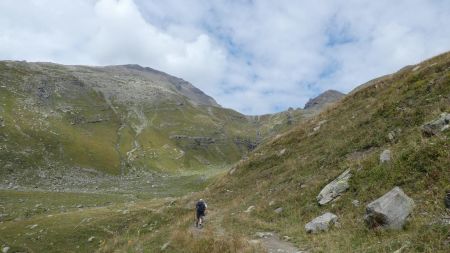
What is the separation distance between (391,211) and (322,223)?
14.8 feet

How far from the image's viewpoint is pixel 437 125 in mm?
22625

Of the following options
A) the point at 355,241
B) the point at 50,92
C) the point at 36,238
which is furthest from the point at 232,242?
the point at 50,92

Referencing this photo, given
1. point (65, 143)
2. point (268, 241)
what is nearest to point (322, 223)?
point (268, 241)

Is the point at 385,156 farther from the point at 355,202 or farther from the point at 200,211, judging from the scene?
the point at 200,211

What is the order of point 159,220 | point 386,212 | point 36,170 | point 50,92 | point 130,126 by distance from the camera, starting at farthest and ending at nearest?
point 130,126 < point 50,92 < point 36,170 < point 159,220 < point 386,212

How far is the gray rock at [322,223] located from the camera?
1953cm

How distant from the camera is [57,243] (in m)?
43.4

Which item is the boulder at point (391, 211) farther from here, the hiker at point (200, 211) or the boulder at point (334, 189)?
the hiker at point (200, 211)

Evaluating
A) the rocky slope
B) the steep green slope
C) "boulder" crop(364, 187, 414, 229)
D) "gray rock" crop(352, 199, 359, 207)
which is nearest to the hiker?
the steep green slope

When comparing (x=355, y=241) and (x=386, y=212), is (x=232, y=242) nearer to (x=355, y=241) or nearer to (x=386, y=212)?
(x=355, y=241)

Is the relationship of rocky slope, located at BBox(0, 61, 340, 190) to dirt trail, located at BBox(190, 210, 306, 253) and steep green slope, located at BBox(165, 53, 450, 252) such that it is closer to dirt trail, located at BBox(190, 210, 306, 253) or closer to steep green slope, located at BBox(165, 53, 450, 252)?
steep green slope, located at BBox(165, 53, 450, 252)

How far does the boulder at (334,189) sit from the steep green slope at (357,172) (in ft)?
1.58

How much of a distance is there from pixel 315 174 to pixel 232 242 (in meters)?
12.2

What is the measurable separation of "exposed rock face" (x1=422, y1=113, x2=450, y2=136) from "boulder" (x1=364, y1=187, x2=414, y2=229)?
7423 millimetres
